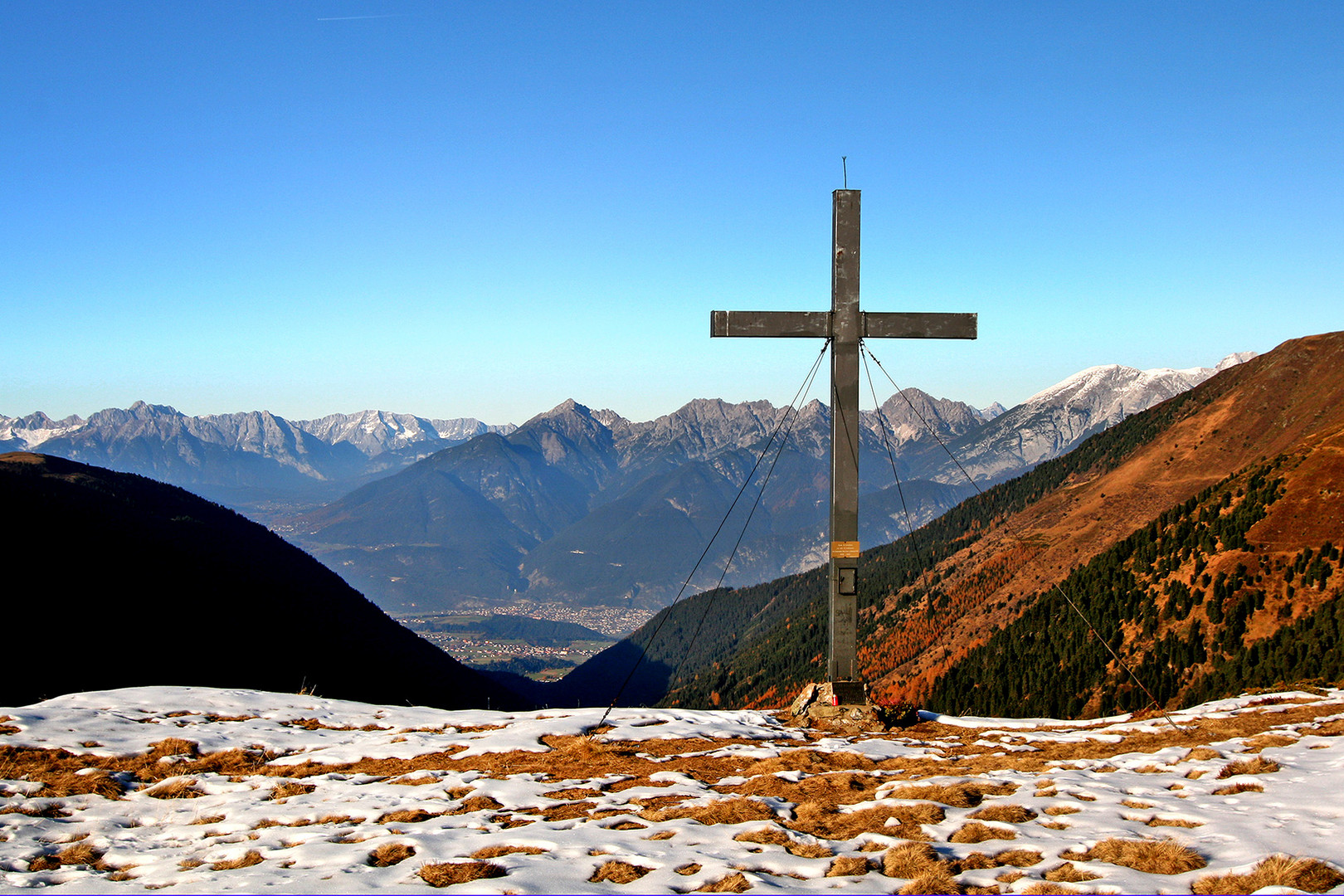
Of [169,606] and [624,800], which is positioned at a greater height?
[624,800]

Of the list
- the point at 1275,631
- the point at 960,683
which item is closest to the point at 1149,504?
the point at 960,683

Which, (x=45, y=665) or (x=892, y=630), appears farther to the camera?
(x=892, y=630)

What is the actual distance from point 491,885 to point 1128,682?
112 m

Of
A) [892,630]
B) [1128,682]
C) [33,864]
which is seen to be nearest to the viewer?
[33,864]

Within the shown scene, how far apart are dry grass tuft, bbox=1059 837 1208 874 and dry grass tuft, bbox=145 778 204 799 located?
11.4 meters

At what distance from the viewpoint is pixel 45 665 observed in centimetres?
8050

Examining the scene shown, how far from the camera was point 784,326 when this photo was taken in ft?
58.2

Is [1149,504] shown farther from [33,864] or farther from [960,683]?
[33,864]

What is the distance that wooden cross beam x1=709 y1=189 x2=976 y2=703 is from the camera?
17.6 m

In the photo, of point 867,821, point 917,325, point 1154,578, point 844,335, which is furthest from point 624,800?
point 1154,578

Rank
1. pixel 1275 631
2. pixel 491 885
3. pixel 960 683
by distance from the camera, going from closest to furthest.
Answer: pixel 491 885, pixel 1275 631, pixel 960 683

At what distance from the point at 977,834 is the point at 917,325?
12.3 meters

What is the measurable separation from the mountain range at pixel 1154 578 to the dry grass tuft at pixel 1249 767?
2368cm

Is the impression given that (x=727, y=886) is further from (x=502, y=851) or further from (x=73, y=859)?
(x=73, y=859)
